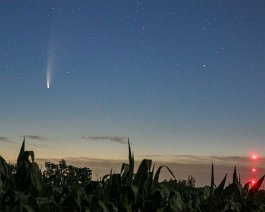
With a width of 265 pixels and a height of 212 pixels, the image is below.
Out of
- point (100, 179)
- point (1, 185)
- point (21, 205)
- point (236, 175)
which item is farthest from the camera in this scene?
point (236, 175)

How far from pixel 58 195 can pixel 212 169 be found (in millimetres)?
1351

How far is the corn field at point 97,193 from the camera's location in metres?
3.49

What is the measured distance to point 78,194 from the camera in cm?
368

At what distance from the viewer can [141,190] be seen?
422 centimetres

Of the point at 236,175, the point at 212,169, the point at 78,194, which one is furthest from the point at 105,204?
the point at 236,175

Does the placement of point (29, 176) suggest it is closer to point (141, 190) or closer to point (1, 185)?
point (1, 185)

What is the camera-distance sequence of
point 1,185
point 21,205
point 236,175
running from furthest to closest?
point 236,175 < point 1,185 < point 21,205

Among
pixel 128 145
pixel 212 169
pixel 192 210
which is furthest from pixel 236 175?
pixel 128 145

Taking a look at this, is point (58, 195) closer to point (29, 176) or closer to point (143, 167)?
point (29, 176)

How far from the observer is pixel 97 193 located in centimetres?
368

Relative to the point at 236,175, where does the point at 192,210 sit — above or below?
below

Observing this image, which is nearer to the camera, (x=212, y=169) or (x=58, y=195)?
(x=58, y=195)

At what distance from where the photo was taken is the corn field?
3.49 metres

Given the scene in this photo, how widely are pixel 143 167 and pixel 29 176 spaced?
95 cm
